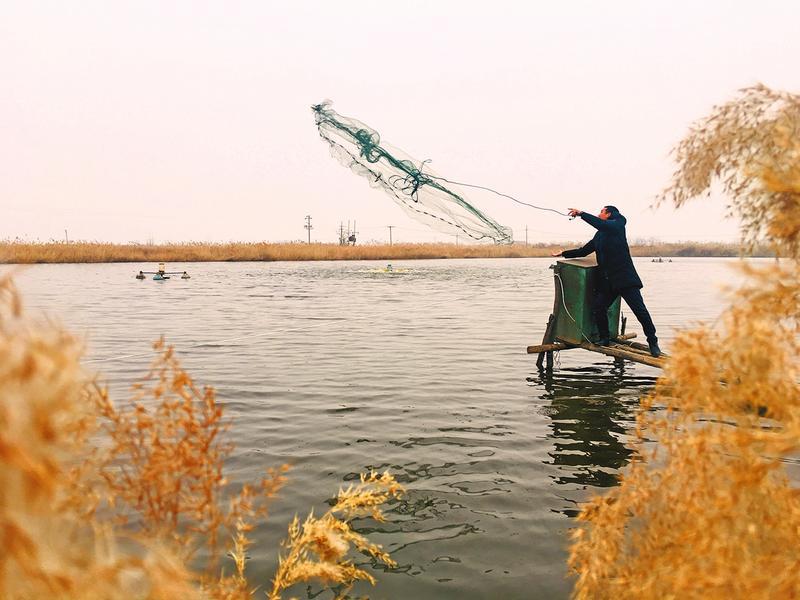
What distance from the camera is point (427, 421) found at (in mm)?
8148

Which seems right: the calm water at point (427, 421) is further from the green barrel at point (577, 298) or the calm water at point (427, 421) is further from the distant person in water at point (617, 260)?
the distant person in water at point (617, 260)

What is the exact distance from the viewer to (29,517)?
889mm

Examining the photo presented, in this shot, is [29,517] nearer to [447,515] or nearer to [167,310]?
[447,515]

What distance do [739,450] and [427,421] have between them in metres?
6.22

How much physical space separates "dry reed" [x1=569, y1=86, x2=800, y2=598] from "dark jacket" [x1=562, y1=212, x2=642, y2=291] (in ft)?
20.6

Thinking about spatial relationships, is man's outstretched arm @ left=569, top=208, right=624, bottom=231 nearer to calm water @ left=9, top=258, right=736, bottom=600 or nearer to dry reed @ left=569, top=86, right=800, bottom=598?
calm water @ left=9, top=258, right=736, bottom=600

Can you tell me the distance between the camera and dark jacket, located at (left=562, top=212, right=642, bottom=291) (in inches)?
362

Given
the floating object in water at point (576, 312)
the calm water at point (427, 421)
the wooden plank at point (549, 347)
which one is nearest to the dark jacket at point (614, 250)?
the floating object in water at point (576, 312)

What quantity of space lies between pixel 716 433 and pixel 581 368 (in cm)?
1057

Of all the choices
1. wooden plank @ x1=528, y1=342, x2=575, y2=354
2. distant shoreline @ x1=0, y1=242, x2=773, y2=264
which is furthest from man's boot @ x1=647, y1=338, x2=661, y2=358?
distant shoreline @ x1=0, y1=242, x2=773, y2=264

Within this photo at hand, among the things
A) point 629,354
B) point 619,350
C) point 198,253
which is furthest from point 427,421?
point 198,253

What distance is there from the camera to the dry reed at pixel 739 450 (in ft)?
6.57

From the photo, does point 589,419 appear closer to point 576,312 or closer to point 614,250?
point 576,312

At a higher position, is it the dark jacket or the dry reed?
the dark jacket
